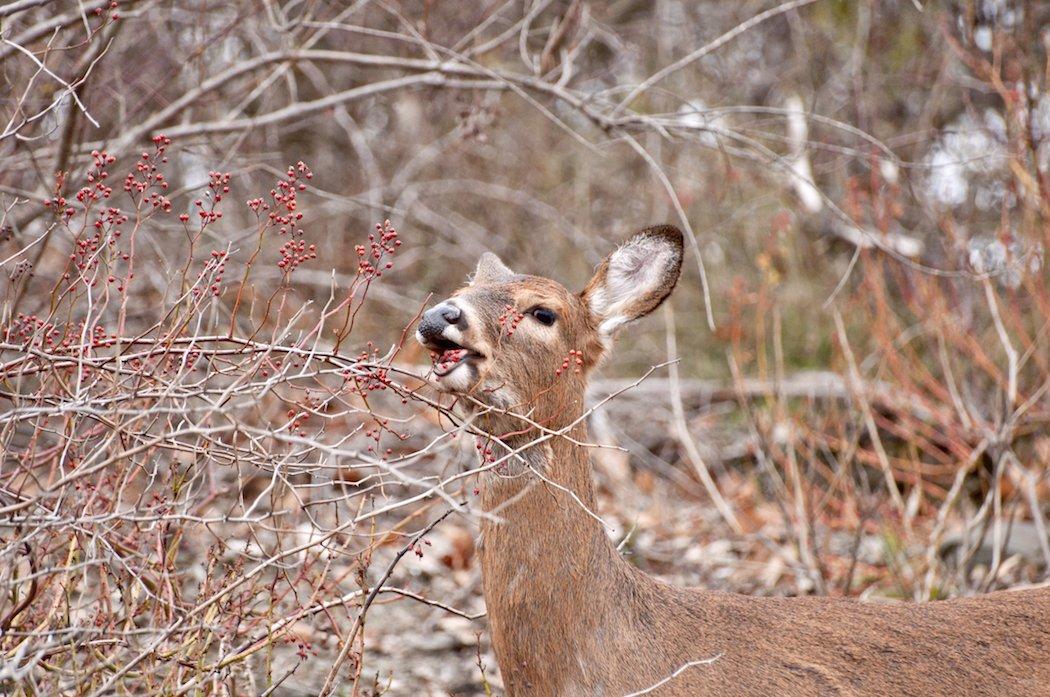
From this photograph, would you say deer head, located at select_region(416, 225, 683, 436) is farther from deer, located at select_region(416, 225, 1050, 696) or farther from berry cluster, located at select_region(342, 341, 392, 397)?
berry cluster, located at select_region(342, 341, 392, 397)

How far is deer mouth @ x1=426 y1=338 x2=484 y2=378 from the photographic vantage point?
148 inches

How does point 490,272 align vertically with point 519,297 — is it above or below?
above

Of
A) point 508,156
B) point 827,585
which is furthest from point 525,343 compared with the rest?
point 508,156

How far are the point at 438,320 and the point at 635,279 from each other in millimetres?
1189

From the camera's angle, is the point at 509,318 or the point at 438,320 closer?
the point at 438,320

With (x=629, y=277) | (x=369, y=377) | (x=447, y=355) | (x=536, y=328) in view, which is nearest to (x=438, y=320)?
(x=447, y=355)

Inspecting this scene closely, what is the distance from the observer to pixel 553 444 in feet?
13.5

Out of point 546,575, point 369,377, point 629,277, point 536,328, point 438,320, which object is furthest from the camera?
point 629,277

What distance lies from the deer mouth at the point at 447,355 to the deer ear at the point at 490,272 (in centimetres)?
75

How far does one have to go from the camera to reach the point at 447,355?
377cm

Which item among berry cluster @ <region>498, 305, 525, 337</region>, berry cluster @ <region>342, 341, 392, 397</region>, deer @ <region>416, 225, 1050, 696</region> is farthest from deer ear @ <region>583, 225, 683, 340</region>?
berry cluster @ <region>342, 341, 392, 397</region>

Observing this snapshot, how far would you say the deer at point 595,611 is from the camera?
388cm

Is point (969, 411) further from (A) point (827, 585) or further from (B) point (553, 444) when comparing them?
(B) point (553, 444)

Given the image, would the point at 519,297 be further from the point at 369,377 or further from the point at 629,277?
the point at 369,377
